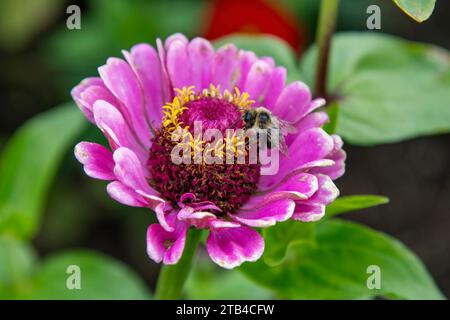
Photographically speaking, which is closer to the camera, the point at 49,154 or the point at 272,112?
the point at 272,112

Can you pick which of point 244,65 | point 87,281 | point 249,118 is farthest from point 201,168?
point 87,281

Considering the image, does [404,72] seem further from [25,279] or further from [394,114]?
[25,279]

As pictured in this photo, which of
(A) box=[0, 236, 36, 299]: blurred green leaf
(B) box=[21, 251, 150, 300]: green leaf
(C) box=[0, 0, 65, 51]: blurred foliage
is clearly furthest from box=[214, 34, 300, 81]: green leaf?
(C) box=[0, 0, 65, 51]: blurred foliage

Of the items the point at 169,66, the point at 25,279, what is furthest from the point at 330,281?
the point at 25,279

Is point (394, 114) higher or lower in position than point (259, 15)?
lower

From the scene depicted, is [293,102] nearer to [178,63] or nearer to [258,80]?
[258,80]

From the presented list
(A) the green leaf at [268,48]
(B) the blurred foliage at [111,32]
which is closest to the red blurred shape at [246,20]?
(B) the blurred foliage at [111,32]

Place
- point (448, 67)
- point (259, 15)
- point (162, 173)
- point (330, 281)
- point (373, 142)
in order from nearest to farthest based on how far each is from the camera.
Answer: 1. point (162, 173)
2. point (330, 281)
3. point (373, 142)
4. point (448, 67)
5. point (259, 15)
